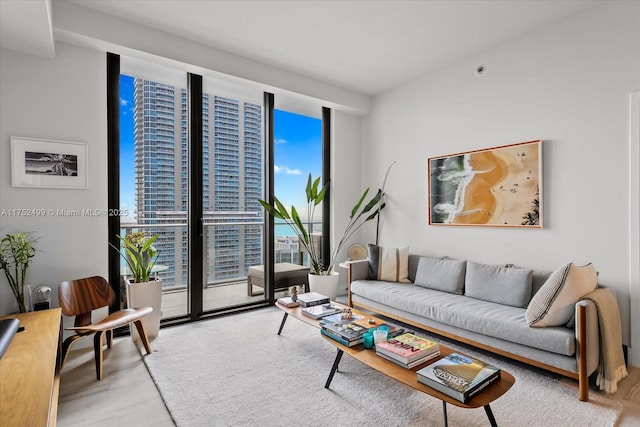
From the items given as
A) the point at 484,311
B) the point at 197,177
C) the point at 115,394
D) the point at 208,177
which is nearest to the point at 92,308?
the point at 115,394

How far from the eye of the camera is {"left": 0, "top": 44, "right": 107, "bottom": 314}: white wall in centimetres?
257

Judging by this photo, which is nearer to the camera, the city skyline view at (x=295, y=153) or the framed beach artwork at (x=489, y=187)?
the framed beach artwork at (x=489, y=187)

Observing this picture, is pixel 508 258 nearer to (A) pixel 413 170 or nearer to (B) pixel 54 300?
(A) pixel 413 170

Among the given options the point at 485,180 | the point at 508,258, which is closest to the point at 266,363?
the point at 508,258

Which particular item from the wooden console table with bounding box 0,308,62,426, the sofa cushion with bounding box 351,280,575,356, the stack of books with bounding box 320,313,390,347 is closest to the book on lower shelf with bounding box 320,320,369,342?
the stack of books with bounding box 320,313,390,347

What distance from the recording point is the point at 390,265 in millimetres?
3771

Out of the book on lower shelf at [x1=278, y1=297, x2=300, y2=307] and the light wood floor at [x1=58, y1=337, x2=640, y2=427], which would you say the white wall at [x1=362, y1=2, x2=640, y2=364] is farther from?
the book on lower shelf at [x1=278, y1=297, x2=300, y2=307]

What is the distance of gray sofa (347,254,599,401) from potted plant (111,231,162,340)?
2051 mm

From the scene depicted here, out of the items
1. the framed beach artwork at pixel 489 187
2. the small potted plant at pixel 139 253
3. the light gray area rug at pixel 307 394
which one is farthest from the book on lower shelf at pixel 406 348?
the small potted plant at pixel 139 253

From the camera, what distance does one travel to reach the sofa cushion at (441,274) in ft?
10.6

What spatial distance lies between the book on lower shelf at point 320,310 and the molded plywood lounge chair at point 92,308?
1.32 m

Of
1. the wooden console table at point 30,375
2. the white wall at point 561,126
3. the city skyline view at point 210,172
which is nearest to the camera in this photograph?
the wooden console table at point 30,375

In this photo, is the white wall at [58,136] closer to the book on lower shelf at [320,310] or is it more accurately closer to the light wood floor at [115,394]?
the light wood floor at [115,394]

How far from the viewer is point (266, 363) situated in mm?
2531
